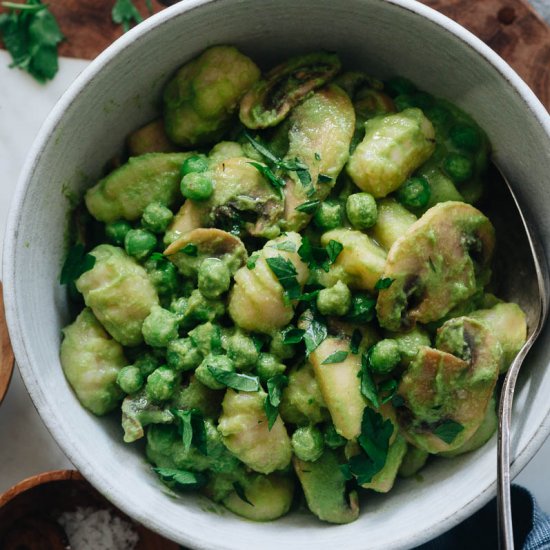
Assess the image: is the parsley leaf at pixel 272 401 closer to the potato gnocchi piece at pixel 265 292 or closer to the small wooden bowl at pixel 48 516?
the potato gnocchi piece at pixel 265 292

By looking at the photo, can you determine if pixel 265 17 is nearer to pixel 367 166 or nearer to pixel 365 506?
pixel 367 166

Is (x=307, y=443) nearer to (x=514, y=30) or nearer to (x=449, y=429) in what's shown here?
(x=449, y=429)

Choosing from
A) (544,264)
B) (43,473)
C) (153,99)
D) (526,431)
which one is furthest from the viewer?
(43,473)

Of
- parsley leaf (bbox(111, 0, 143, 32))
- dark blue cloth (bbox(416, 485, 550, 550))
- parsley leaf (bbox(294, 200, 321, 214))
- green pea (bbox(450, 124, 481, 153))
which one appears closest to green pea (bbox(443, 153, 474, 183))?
green pea (bbox(450, 124, 481, 153))

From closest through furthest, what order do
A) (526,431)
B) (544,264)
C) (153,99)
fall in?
(526,431)
(544,264)
(153,99)

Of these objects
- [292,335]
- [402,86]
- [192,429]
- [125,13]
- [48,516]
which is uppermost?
[402,86]

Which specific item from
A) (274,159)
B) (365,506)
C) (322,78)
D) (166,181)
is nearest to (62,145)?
(166,181)

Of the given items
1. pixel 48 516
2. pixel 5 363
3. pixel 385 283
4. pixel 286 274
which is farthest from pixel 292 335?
pixel 48 516
